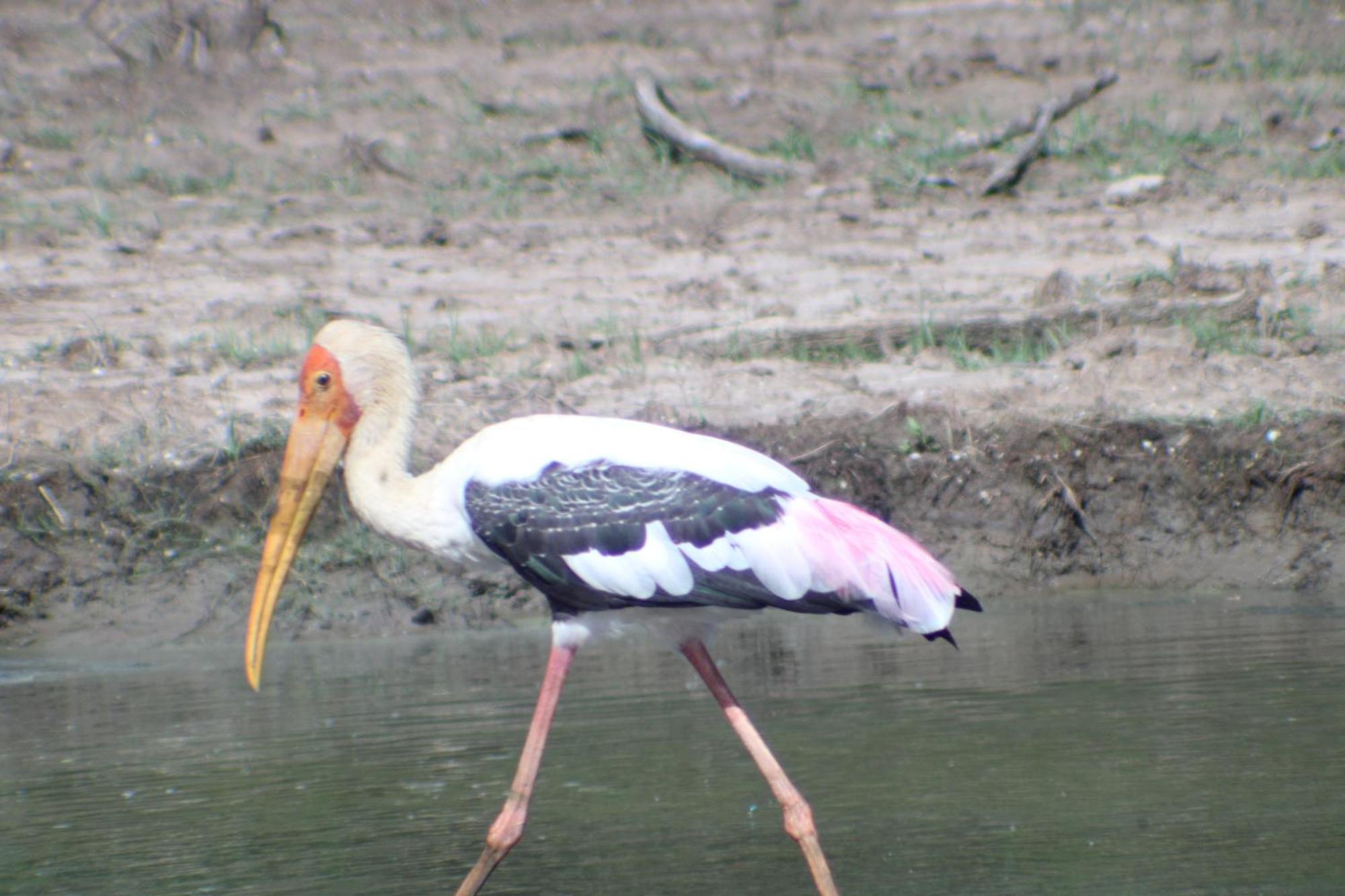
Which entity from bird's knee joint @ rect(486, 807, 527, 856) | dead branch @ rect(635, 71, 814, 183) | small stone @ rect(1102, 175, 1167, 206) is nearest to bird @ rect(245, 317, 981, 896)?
bird's knee joint @ rect(486, 807, 527, 856)

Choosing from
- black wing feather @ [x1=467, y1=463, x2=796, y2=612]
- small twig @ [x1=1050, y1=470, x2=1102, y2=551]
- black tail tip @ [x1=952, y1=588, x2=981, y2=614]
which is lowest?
black tail tip @ [x1=952, y1=588, x2=981, y2=614]

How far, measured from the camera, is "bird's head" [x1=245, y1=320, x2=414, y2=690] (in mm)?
4203

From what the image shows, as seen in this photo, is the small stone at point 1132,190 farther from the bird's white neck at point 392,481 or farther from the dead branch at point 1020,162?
the bird's white neck at point 392,481

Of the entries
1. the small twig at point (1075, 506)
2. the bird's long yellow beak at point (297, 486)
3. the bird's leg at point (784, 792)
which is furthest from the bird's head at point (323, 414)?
the small twig at point (1075, 506)

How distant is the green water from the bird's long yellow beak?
603 mm

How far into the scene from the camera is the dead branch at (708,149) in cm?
1016

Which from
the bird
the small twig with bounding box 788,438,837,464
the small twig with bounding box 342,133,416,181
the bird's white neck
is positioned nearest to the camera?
the bird

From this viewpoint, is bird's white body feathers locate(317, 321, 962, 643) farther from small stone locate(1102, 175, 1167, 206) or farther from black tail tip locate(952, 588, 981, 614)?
small stone locate(1102, 175, 1167, 206)

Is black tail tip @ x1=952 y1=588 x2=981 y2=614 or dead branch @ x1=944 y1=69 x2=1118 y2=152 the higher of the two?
dead branch @ x1=944 y1=69 x2=1118 y2=152

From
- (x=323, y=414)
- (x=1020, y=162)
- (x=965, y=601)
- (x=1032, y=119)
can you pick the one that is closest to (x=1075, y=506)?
(x=965, y=601)

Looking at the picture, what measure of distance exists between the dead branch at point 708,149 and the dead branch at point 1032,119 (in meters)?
0.92

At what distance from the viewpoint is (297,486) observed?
13.9ft

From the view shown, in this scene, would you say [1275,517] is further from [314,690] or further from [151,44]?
[151,44]

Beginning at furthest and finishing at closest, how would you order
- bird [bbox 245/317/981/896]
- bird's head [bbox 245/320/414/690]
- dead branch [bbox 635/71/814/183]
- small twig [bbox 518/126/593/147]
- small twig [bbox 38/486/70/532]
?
1. small twig [bbox 518/126/593/147]
2. dead branch [bbox 635/71/814/183]
3. small twig [bbox 38/486/70/532]
4. bird's head [bbox 245/320/414/690]
5. bird [bbox 245/317/981/896]
